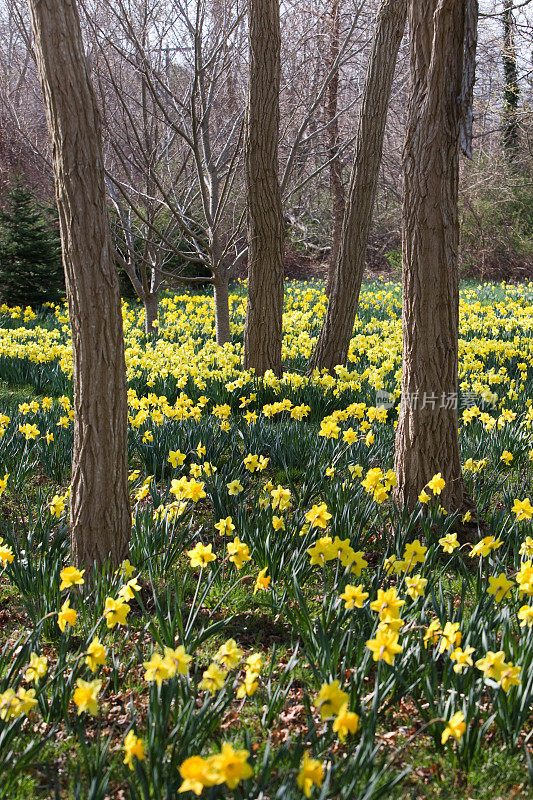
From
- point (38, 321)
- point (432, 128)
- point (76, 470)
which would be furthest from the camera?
point (38, 321)

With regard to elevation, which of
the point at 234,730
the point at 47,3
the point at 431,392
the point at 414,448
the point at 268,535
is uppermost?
the point at 47,3

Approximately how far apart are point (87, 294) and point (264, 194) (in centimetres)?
356

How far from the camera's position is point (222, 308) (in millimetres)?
7359

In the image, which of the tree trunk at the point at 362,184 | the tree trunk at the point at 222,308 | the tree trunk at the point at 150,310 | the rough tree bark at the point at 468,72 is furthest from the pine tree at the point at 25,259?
the rough tree bark at the point at 468,72

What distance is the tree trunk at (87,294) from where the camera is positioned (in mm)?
2506

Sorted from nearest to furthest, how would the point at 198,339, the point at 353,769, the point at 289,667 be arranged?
the point at 353,769
the point at 289,667
the point at 198,339

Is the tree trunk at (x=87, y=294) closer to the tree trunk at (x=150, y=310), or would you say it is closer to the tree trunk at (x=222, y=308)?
the tree trunk at (x=222, y=308)

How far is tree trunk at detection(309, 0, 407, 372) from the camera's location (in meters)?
5.77

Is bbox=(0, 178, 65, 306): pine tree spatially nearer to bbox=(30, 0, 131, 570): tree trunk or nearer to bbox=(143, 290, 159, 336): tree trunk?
bbox=(143, 290, 159, 336): tree trunk

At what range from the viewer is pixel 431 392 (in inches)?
135

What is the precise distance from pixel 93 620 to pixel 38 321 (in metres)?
8.84

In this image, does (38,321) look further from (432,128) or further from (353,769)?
(353,769)

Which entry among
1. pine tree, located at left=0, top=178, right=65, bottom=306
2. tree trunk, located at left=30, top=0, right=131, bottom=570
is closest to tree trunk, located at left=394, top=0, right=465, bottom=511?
tree trunk, located at left=30, top=0, right=131, bottom=570

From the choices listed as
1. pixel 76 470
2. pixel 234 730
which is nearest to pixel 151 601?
pixel 76 470
